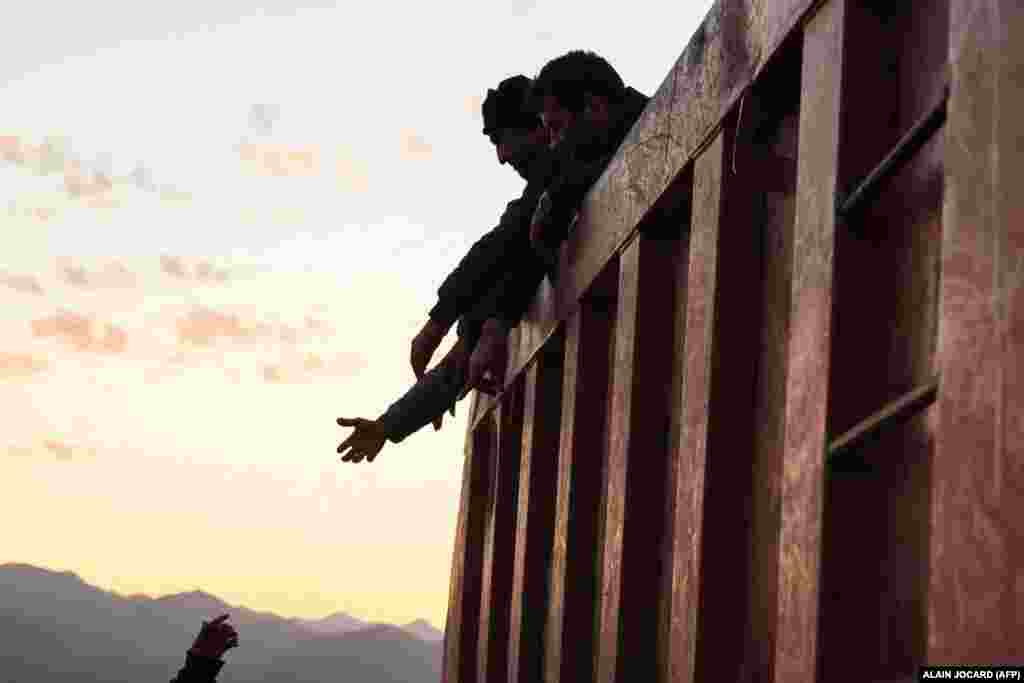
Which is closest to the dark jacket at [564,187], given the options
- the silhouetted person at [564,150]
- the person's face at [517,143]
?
the silhouetted person at [564,150]

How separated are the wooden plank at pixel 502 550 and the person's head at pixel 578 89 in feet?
2.46

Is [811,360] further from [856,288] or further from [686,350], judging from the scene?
[686,350]

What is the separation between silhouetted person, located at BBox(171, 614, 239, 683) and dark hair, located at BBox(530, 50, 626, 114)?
11.0ft

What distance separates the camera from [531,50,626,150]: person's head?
4.84 metres

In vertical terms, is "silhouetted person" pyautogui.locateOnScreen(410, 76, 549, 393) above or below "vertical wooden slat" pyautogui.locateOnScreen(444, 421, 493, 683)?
above

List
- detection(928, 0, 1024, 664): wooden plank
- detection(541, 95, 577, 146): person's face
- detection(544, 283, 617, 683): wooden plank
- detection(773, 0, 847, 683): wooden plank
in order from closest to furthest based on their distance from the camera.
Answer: detection(928, 0, 1024, 664): wooden plank → detection(773, 0, 847, 683): wooden plank → detection(544, 283, 617, 683): wooden plank → detection(541, 95, 577, 146): person's face

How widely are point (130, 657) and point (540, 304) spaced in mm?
181345

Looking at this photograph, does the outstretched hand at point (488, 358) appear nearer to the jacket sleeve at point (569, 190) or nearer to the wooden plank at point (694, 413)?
the jacket sleeve at point (569, 190)

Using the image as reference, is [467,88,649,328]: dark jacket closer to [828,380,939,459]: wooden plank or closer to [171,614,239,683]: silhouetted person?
[828,380,939,459]: wooden plank

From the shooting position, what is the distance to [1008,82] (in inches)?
65.3

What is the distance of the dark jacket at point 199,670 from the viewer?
7.33 meters

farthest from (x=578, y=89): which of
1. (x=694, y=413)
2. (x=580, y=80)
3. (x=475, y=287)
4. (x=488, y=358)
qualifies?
(x=694, y=413)

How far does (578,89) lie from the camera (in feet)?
15.9

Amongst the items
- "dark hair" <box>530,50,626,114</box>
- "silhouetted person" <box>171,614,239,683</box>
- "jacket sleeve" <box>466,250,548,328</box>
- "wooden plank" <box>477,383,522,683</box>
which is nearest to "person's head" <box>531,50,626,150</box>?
"dark hair" <box>530,50,626,114</box>
